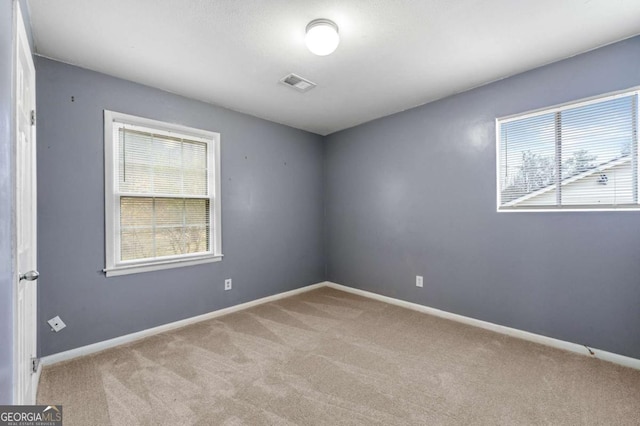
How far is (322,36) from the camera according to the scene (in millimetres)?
1885

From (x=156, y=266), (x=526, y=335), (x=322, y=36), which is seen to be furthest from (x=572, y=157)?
(x=156, y=266)

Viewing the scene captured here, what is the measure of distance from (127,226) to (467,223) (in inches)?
139

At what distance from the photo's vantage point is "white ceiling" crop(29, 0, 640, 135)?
1757mm

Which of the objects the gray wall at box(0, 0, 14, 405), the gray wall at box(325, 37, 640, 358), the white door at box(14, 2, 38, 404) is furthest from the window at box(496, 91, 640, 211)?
the white door at box(14, 2, 38, 404)

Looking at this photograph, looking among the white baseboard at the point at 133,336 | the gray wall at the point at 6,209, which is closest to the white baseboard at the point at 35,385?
the white baseboard at the point at 133,336

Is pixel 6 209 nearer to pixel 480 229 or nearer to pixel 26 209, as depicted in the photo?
pixel 26 209

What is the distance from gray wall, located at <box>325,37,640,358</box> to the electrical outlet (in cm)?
325

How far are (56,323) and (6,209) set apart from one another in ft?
5.91

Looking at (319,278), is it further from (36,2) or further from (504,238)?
(36,2)

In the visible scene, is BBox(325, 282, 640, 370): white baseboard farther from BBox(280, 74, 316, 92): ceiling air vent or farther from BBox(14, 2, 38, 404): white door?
BBox(14, 2, 38, 404): white door

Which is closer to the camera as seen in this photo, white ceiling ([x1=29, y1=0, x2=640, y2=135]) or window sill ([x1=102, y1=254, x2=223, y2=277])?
white ceiling ([x1=29, y1=0, x2=640, y2=135])

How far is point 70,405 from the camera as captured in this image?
67.4 inches

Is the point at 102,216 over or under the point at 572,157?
under

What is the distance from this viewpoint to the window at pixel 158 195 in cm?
255
